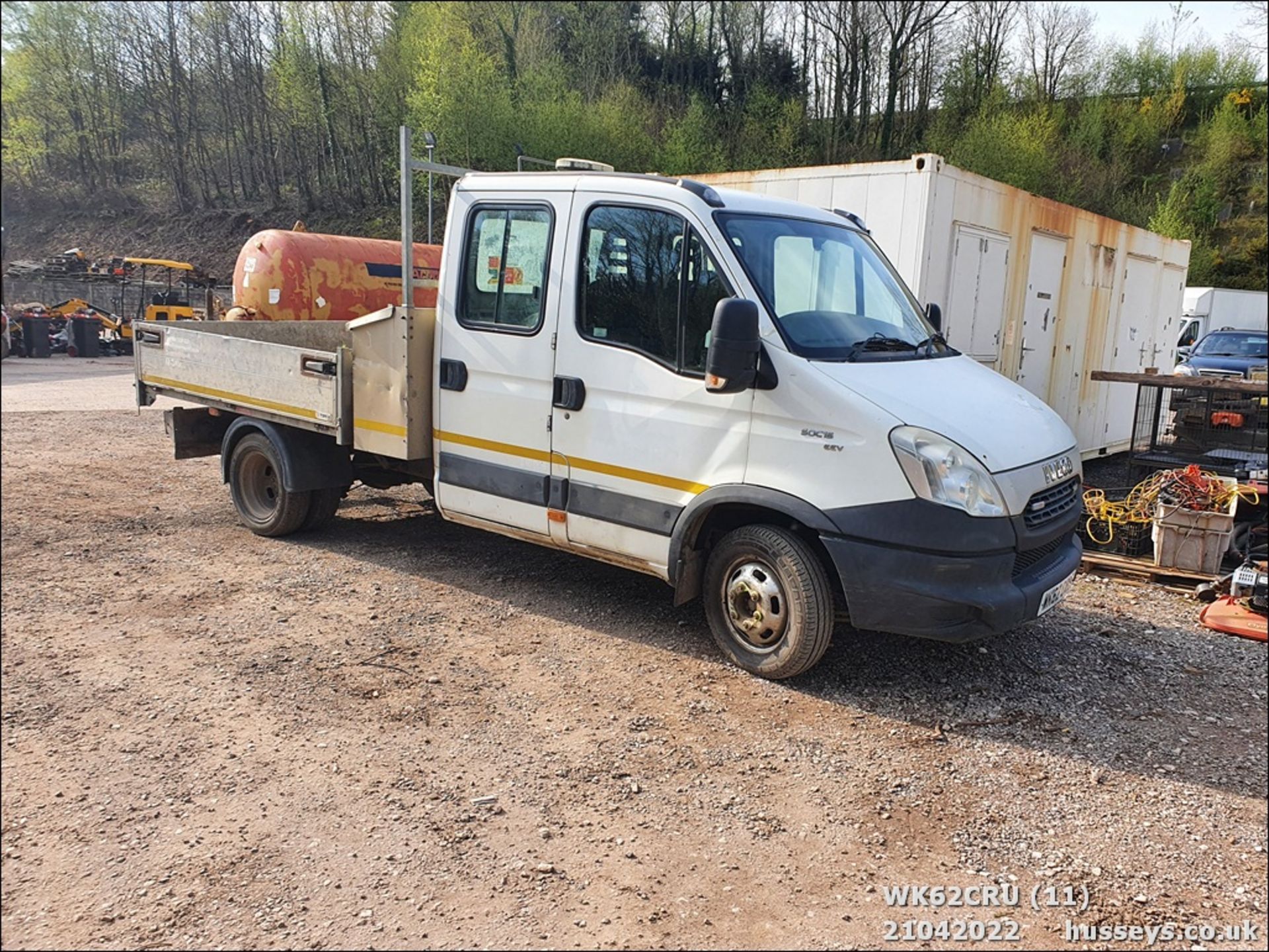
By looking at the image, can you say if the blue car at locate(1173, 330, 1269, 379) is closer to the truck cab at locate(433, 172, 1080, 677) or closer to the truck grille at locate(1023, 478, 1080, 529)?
the truck grille at locate(1023, 478, 1080, 529)

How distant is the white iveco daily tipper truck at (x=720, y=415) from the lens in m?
4.37

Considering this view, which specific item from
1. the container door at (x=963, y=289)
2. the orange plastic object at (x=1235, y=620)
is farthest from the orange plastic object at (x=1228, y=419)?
the orange plastic object at (x=1235, y=620)

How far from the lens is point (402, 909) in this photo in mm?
2902

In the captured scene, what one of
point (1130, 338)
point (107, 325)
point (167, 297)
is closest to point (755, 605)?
point (1130, 338)

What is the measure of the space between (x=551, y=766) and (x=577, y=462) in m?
1.87

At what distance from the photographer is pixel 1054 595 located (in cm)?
473

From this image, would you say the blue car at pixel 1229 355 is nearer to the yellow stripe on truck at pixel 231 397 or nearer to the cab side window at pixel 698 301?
the cab side window at pixel 698 301

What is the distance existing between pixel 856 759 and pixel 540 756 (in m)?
1.36

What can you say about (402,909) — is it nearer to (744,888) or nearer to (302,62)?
(744,888)

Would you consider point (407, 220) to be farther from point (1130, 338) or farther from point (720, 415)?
point (1130, 338)

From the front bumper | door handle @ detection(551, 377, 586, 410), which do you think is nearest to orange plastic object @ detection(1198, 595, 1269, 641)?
the front bumper

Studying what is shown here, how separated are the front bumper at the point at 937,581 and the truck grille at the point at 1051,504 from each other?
107 mm

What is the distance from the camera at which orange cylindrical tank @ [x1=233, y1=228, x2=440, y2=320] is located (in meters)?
11.8

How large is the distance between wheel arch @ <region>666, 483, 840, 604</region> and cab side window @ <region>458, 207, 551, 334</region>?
1.47m
